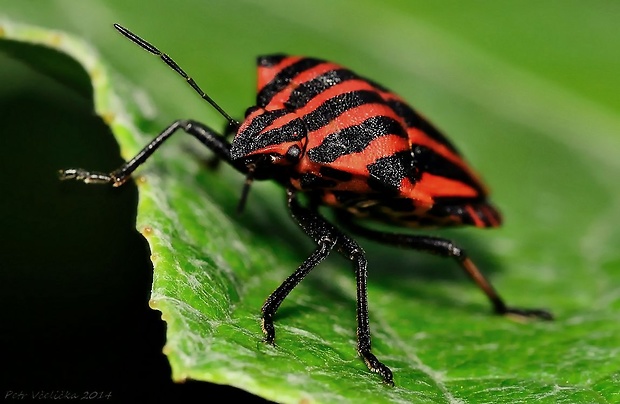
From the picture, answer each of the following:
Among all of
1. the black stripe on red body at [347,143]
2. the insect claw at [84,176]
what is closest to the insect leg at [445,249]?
the black stripe on red body at [347,143]

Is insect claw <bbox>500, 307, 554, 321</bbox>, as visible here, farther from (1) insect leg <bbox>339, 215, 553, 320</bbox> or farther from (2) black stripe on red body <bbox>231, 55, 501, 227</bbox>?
(2) black stripe on red body <bbox>231, 55, 501, 227</bbox>

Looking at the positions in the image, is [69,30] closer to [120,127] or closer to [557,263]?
[120,127]

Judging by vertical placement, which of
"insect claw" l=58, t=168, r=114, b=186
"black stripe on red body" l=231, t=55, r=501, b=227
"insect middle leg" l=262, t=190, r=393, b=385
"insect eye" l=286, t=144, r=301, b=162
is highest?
"black stripe on red body" l=231, t=55, r=501, b=227

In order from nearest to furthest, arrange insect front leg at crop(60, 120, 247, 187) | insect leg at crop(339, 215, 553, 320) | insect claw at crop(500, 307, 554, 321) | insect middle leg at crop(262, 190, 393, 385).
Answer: insect middle leg at crop(262, 190, 393, 385)
insect front leg at crop(60, 120, 247, 187)
insect leg at crop(339, 215, 553, 320)
insect claw at crop(500, 307, 554, 321)

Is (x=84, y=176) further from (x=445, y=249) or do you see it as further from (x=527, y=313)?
(x=527, y=313)

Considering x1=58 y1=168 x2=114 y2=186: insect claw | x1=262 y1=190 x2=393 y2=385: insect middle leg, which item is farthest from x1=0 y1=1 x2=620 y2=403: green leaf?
x1=58 y1=168 x2=114 y2=186: insect claw

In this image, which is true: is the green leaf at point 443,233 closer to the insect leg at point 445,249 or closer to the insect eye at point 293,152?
the insect leg at point 445,249

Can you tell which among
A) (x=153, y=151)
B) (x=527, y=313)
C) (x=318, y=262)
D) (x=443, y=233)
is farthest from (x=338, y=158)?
(x=443, y=233)
